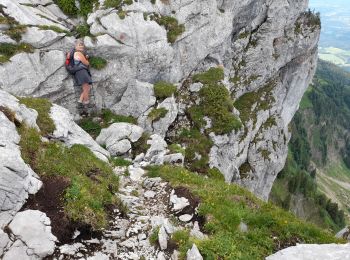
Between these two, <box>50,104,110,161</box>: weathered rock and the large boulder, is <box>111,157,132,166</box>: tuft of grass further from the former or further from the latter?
the large boulder

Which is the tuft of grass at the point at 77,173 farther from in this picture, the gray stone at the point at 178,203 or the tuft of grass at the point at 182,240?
the tuft of grass at the point at 182,240

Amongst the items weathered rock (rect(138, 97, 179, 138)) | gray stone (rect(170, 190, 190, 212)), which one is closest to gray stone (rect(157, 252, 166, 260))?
gray stone (rect(170, 190, 190, 212))

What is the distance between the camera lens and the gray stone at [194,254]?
14539 mm

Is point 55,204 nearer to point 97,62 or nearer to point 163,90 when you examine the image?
point 97,62

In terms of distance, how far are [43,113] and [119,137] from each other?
24.2 feet

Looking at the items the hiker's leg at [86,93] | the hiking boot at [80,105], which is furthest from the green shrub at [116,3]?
the hiking boot at [80,105]

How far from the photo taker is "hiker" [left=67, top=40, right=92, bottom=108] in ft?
100

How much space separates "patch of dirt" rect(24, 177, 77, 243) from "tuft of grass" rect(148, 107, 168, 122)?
16572 millimetres

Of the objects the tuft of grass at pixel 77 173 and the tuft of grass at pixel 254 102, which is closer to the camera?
the tuft of grass at pixel 77 173

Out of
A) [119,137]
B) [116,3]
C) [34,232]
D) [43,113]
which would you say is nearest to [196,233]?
[34,232]

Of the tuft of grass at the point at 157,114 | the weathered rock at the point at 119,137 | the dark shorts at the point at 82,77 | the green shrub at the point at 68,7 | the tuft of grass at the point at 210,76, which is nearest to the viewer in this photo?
the weathered rock at the point at 119,137

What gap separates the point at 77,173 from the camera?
18000 millimetres

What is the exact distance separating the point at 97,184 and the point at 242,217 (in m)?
7.05

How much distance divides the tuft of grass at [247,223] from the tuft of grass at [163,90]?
15.4m
